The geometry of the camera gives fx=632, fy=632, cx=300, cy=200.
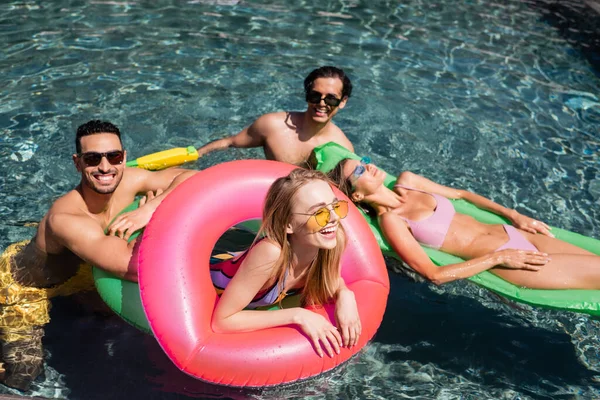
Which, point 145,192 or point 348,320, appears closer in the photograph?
point 348,320

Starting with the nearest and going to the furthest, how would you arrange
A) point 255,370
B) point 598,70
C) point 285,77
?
point 255,370
point 285,77
point 598,70

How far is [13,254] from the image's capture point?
387cm

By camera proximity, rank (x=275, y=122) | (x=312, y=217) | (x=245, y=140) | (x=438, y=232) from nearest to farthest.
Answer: (x=312, y=217) < (x=438, y=232) < (x=275, y=122) < (x=245, y=140)

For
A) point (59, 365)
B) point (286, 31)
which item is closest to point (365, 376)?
point (59, 365)

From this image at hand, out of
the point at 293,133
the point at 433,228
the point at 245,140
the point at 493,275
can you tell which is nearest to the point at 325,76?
the point at 293,133

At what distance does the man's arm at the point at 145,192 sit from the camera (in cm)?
359

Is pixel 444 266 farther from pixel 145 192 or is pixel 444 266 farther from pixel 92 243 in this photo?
pixel 92 243

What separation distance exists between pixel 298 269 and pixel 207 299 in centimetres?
48

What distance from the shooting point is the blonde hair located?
9.61 feet

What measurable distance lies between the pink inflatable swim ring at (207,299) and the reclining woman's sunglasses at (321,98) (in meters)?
1.35

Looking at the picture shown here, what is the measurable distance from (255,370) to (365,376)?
3.28 feet

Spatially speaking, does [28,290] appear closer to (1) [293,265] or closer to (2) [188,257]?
(2) [188,257]

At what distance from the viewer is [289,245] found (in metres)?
3.07

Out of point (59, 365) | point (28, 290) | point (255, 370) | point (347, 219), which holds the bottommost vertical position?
point (59, 365)
